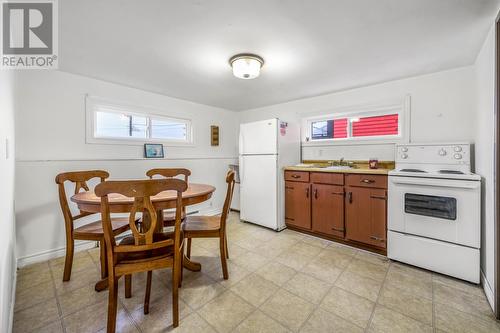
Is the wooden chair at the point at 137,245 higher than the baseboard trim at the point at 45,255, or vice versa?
the wooden chair at the point at 137,245

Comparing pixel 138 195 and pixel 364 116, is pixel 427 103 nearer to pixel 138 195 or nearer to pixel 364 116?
pixel 364 116

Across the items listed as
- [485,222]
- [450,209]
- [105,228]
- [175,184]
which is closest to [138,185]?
[175,184]

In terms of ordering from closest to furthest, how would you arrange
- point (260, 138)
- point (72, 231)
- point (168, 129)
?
point (72, 231), point (260, 138), point (168, 129)

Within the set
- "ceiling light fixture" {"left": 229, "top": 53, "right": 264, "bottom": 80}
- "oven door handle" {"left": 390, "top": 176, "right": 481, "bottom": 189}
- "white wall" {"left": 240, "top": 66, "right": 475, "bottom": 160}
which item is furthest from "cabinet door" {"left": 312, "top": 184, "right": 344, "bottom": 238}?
"ceiling light fixture" {"left": 229, "top": 53, "right": 264, "bottom": 80}

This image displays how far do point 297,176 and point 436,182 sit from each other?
Result: 1.55m

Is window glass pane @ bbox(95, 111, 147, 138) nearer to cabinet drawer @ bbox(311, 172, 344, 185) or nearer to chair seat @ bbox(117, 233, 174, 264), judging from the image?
chair seat @ bbox(117, 233, 174, 264)

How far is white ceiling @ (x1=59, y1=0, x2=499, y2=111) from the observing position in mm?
1437

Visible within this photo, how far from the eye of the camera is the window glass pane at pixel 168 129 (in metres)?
3.34

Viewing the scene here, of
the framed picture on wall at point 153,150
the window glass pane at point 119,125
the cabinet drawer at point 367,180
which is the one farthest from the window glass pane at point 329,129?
the window glass pane at point 119,125

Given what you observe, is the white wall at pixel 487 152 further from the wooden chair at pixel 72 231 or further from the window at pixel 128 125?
the window at pixel 128 125

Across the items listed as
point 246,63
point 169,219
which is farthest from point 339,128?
point 169,219

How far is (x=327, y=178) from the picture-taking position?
2.83 metres

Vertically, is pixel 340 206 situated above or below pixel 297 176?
below

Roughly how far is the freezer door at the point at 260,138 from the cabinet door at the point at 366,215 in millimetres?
1231
